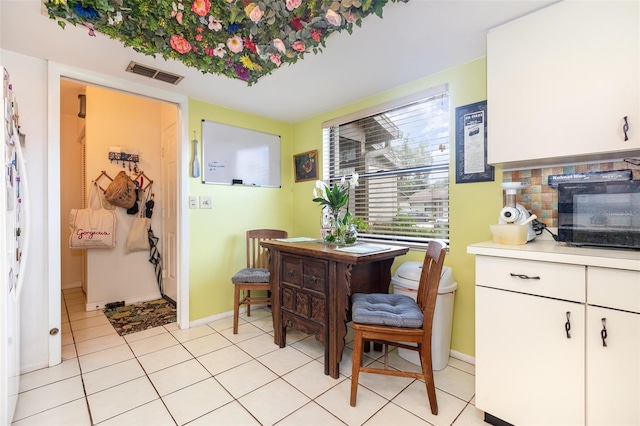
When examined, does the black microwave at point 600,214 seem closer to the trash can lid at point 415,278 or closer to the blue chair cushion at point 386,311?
the trash can lid at point 415,278

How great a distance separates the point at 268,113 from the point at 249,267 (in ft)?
5.66

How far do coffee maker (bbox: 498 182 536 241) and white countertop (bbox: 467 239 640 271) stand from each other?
159mm

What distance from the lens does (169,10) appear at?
1.30 m

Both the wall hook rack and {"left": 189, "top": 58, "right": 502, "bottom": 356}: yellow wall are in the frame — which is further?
the wall hook rack

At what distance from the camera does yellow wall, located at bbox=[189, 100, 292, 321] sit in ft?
9.13

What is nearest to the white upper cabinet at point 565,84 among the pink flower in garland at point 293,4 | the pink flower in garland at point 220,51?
the pink flower in garland at point 293,4

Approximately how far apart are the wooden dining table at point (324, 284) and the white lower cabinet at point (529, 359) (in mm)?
741

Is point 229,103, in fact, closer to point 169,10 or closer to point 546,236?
point 169,10

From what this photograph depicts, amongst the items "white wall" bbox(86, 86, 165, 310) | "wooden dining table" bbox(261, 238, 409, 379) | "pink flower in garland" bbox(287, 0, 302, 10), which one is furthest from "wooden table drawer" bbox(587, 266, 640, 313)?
"white wall" bbox(86, 86, 165, 310)

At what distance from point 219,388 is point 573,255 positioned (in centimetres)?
206

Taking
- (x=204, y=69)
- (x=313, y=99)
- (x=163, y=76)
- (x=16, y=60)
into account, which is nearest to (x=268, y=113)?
(x=313, y=99)

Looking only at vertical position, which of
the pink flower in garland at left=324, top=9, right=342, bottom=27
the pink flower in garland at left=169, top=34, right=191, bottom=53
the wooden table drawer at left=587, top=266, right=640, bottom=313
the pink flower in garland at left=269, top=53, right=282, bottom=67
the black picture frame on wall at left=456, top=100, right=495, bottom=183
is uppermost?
the pink flower in garland at left=324, top=9, right=342, bottom=27

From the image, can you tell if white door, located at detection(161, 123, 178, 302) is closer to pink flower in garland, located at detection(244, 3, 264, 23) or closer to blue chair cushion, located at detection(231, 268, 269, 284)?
blue chair cushion, located at detection(231, 268, 269, 284)

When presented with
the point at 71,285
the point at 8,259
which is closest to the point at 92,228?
the point at 71,285
